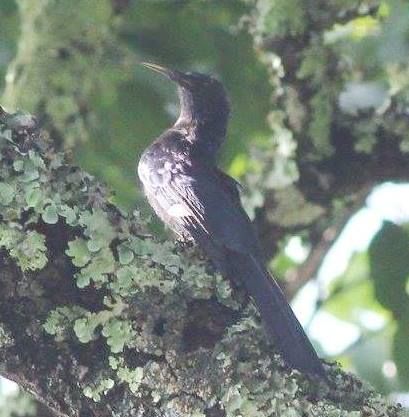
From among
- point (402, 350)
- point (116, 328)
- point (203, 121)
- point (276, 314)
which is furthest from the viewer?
point (203, 121)

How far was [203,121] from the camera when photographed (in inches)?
181

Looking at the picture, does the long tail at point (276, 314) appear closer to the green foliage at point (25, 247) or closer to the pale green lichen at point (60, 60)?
the green foliage at point (25, 247)

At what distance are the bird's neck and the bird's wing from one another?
0.47 meters

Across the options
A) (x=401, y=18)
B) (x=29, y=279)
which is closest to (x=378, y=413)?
(x=29, y=279)

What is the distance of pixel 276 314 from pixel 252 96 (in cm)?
196

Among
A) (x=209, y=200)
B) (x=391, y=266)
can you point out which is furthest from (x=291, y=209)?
(x=209, y=200)

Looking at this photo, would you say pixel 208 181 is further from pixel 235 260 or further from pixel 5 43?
pixel 5 43

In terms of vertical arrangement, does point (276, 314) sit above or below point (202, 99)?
below

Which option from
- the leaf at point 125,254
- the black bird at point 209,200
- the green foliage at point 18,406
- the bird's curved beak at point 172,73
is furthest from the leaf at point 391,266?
the leaf at point 125,254

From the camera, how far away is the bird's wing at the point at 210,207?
3.34 metres

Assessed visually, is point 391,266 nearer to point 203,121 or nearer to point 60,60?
point 203,121

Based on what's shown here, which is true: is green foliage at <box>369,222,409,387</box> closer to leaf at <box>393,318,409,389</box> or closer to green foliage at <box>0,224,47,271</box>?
leaf at <box>393,318,409,389</box>

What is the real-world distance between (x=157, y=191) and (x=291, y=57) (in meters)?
0.86

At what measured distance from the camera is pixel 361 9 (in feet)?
14.2
